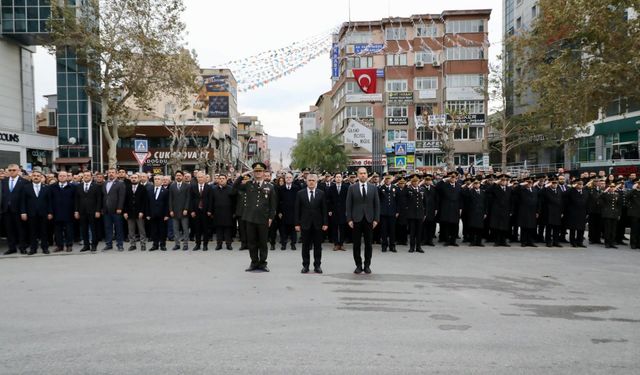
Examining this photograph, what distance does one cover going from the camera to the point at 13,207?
521 inches

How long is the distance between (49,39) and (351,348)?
44630 mm

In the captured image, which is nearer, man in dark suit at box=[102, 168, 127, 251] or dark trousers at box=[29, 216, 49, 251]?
dark trousers at box=[29, 216, 49, 251]

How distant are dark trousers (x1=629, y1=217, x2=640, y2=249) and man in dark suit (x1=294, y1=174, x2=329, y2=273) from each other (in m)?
9.61

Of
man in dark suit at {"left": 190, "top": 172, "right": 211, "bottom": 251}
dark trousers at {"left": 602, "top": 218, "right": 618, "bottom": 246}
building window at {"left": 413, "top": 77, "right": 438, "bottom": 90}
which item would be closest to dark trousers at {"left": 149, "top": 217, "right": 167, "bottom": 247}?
man in dark suit at {"left": 190, "top": 172, "right": 211, "bottom": 251}

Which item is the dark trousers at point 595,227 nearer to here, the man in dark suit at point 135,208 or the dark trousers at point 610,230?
the dark trousers at point 610,230

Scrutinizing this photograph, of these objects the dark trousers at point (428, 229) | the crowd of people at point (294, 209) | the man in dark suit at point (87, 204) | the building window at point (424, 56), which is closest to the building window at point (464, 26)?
the building window at point (424, 56)

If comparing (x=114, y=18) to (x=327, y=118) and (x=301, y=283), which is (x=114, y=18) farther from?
(x=327, y=118)

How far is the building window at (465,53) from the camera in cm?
5897

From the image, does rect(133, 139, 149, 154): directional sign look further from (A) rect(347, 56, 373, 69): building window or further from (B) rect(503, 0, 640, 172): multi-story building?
(A) rect(347, 56, 373, 69): building window

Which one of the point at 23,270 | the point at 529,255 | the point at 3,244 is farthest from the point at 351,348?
the point at 3,244

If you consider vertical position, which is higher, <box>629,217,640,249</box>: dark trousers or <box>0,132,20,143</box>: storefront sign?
<box>0,132,20,143</box>: storefront sign

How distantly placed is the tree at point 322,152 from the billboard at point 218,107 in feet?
38.4

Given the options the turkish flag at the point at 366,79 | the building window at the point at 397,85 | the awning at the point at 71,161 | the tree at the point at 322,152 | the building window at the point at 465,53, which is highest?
the building window at the point at 465,53

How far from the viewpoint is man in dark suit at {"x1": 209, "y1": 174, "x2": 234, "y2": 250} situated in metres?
14.6
